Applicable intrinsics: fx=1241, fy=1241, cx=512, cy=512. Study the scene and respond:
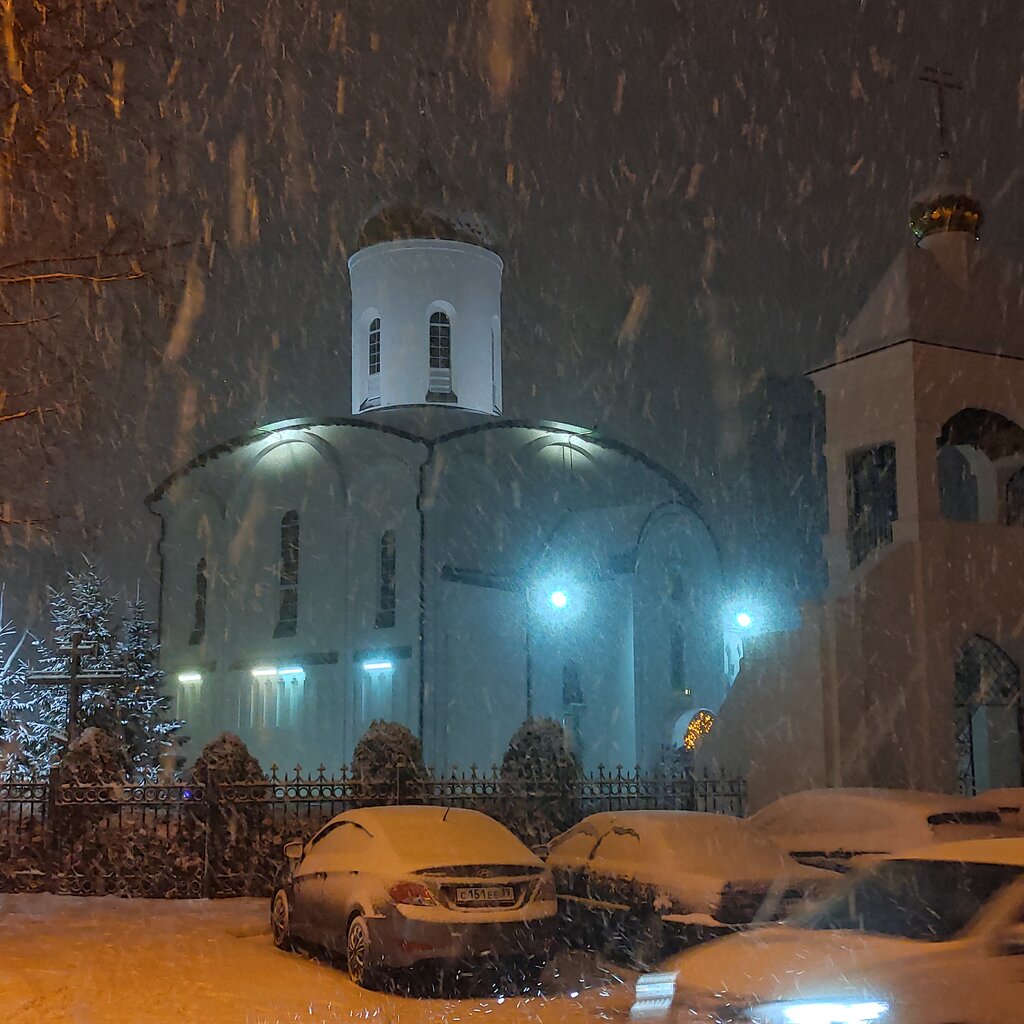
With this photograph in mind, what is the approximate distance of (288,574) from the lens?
90.5 feet

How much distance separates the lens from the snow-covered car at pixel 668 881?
8.77 m

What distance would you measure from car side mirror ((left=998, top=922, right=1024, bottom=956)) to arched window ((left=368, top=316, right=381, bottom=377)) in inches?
1002

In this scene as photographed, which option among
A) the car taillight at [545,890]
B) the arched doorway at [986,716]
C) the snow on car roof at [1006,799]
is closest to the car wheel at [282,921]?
the car taillight at [545,890]

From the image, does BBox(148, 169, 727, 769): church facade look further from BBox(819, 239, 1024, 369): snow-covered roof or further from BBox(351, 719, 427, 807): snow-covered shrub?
BBox(819, 239, 1024, 369): snow-covered roof

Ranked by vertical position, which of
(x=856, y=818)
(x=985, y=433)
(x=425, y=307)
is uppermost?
(x=425, y=307)

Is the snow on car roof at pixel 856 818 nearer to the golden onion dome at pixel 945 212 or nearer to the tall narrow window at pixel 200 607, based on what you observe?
the golden onion dome at pixel 945 212

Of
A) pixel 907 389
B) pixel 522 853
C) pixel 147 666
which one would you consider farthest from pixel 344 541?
pixel 522 853

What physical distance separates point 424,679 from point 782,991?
1865 cm

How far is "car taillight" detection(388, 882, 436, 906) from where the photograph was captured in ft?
28.2

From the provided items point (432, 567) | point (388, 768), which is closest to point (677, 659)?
point (432, 567)

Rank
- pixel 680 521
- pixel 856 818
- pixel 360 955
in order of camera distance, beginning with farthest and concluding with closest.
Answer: pixel 680 521 → pixel 856 818 → pixel 360 955

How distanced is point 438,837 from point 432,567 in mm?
15338

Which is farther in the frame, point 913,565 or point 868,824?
point 913,565

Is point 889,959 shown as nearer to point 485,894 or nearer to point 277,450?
point 485,894
